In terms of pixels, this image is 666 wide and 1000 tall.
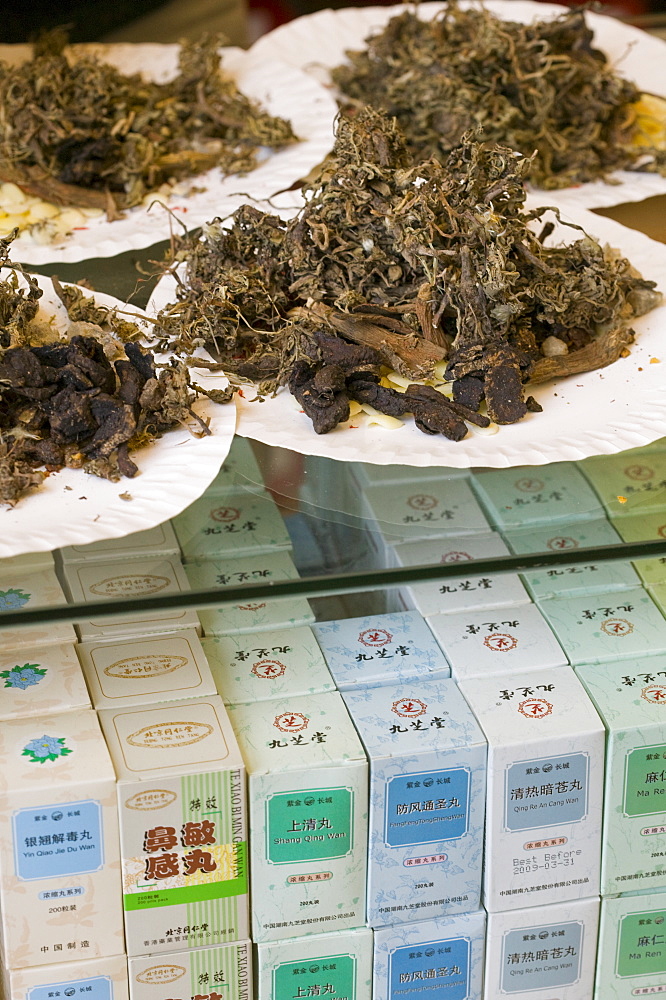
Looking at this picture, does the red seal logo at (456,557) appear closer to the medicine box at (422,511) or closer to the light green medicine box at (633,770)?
the medicine box at (422,511)

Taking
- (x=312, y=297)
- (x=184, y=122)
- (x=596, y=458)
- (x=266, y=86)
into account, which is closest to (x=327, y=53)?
(x=266, y=86)

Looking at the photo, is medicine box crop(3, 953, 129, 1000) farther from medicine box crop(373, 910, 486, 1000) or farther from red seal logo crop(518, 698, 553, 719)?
red seal logo crop(518, 698, 553, 719)

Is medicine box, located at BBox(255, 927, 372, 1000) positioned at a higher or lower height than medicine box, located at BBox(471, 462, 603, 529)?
lower

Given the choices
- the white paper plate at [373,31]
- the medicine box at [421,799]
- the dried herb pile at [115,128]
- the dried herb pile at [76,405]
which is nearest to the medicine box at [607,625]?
the medicine box at [421,799]

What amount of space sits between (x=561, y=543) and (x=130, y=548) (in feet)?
0.88

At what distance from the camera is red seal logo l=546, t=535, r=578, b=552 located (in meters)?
0.74

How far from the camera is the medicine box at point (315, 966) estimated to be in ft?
2.67

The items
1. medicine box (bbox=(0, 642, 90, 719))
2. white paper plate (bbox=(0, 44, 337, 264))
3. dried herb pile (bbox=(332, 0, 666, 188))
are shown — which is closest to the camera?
medicine box (bbox=(0, 642, 90, 719))

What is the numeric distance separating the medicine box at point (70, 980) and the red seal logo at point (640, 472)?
1.56 ft

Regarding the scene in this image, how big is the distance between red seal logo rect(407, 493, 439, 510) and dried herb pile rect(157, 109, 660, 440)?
58 mm

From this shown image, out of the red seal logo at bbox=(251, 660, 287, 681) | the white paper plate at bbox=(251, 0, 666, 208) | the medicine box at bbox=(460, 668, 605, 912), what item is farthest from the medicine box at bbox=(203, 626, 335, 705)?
the white paper plate at bbox=(251, 0, 666, 208)

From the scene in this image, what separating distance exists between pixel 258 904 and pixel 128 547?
270 millimetres

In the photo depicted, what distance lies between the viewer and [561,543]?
0.74 metres

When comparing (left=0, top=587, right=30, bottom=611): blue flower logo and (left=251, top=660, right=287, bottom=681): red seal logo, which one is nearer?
(left=0, top=587, right=30, bottom=611): blue flower logo
